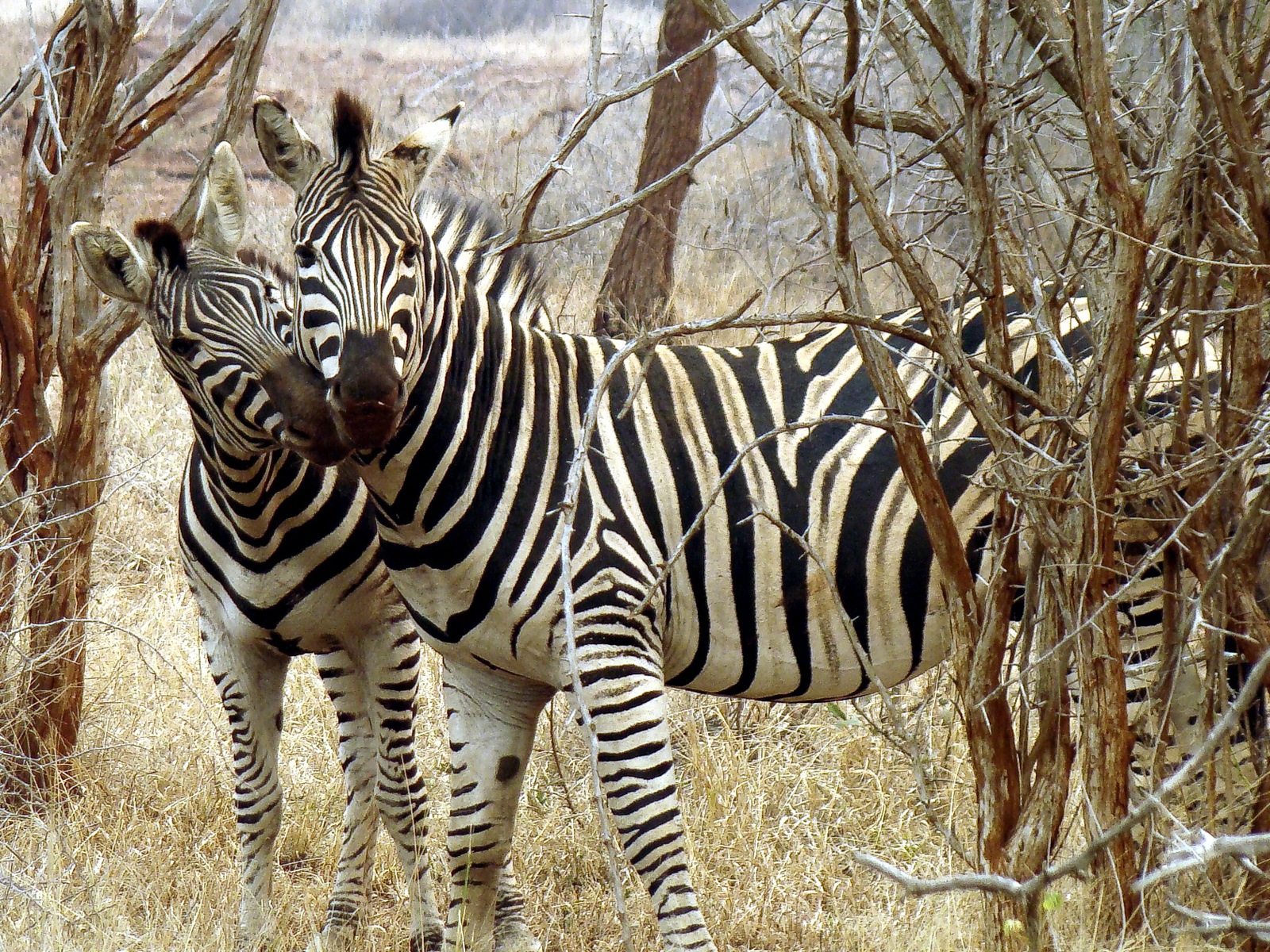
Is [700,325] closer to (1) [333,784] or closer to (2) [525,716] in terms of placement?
(2) [525,716]

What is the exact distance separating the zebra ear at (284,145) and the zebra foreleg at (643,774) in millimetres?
1470

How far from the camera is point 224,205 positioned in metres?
3.98

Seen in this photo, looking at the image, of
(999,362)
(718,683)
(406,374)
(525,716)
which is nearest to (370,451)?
(406,374)

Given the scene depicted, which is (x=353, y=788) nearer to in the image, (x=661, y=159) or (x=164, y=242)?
(x=164, y=242)

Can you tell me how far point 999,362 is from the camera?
282 cm

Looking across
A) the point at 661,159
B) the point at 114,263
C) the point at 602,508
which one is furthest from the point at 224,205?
the point at 661,159

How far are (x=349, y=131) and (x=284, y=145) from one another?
27 cm

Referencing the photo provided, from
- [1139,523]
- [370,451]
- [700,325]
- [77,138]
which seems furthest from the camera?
[77,138]

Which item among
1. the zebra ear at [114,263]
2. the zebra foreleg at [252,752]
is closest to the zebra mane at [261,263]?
the zebra ear at [114,263]

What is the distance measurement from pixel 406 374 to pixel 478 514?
1.42ft

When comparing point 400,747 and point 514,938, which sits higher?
point 400,747

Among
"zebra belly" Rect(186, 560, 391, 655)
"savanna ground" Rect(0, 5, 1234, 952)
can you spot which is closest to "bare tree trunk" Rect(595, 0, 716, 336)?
"savanna ground" Rect(0, 5, 1234, 952)

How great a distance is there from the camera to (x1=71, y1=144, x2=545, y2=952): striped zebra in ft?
11.8

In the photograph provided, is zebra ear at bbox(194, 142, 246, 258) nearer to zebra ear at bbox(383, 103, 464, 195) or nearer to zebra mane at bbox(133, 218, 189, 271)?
zebra mane at bbox(133, 218, 189, 271)
